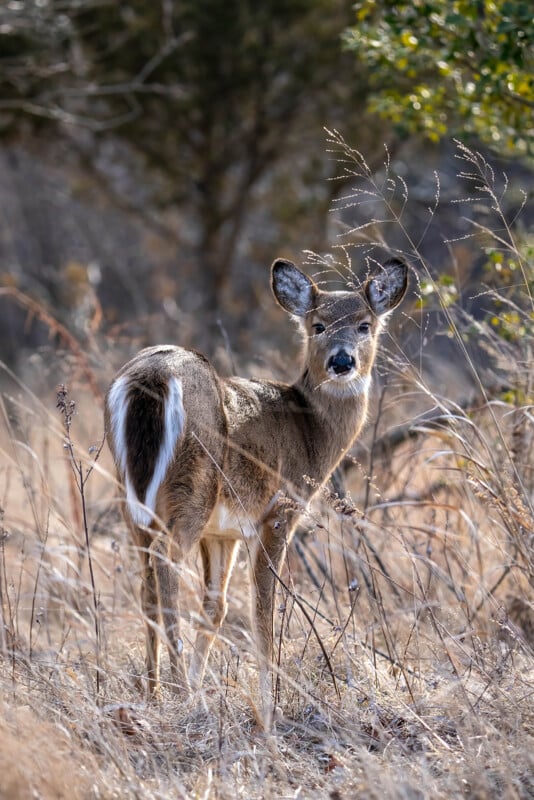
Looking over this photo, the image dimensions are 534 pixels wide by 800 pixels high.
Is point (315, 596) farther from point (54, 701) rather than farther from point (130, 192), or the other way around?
point (130, 192)

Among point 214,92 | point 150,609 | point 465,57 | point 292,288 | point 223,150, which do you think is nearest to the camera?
point 150,609

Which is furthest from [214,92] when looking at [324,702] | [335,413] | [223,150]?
[324,702]

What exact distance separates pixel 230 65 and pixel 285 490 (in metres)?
10.7

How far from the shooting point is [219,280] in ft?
52.2

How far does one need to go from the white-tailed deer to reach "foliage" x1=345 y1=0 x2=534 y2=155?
1.50 meters

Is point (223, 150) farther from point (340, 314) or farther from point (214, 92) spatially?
point (340, 314)

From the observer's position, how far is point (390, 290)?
5762mm

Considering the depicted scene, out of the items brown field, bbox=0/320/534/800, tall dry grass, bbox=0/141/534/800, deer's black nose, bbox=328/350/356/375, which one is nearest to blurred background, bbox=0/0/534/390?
deer's black nose, bbox=328/350/356/375

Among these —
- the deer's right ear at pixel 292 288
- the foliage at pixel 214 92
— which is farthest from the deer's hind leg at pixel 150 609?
the foliage at pixel 214 92

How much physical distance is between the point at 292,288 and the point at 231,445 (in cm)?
158

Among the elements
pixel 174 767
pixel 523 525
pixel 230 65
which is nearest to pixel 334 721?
pixel 174 767

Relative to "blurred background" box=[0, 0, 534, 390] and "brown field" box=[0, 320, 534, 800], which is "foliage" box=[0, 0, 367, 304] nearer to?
"blurred background" box=[0, 0, 534, 390]

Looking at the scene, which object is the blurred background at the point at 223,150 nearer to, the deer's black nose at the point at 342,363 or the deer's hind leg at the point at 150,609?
the deer's black nose at the point at 342,363

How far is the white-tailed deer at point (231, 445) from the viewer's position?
4320mm
